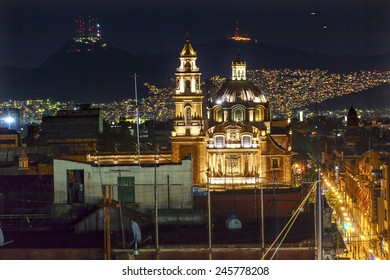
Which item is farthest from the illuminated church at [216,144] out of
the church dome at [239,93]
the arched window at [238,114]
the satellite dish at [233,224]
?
the satellite dish at [233,224]

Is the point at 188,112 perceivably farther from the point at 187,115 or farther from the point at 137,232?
the point at 137,232

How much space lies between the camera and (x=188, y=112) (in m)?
25.4

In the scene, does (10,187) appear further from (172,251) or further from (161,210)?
(172,251)

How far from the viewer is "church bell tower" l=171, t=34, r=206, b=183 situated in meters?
24.9

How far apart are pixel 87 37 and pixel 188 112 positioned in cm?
801

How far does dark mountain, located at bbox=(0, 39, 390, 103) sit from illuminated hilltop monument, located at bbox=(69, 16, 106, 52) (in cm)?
26

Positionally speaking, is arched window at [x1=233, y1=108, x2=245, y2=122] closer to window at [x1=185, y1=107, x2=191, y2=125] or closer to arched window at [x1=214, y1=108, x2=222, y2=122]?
arched window at [x1=214, y1=108, x2=222, y2=122]

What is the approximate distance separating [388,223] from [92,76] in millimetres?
14453

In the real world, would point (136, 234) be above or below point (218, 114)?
below

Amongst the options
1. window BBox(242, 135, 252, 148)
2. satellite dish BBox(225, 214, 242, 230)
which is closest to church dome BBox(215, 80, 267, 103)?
window BBox(242, 135, 252, 148)

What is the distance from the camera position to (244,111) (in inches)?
1148

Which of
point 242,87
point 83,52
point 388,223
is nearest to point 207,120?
point 242,87

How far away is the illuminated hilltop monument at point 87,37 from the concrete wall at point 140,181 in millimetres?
3814

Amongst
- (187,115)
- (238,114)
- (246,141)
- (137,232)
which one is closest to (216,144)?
(246,141)
